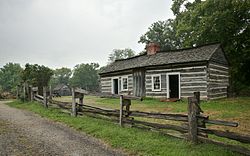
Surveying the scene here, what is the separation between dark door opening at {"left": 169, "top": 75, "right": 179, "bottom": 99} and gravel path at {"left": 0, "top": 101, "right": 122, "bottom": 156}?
39.4ft

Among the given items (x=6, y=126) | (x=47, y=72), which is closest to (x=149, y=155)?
(x=6, y=126)

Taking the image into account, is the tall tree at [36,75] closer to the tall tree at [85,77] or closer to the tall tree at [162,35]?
the tall tree at [162,35]

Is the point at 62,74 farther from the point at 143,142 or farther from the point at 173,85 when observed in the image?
the point at 143,142

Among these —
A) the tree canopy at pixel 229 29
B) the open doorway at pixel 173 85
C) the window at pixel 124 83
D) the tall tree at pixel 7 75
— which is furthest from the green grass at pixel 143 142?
the tall tree at pixel 7 75

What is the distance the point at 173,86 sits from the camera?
19.7 meters

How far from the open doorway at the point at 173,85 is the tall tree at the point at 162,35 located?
28.9m

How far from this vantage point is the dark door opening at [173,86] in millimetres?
19370

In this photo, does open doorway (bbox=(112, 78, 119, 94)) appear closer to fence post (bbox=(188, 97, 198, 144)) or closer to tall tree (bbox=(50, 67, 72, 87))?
fence post (bbox=(188, 97, 198, 144))

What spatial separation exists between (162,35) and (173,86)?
32171 mm

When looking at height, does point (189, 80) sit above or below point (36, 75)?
below

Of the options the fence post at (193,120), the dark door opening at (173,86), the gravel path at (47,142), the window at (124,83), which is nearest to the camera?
the gravel path at (47,142)

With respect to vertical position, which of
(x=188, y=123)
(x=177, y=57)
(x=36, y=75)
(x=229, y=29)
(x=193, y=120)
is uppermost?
(x=229, y=29)

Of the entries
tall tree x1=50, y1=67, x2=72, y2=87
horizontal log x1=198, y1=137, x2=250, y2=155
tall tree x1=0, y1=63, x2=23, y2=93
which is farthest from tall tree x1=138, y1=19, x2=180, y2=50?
tall tree x1=50, y1=67, x2=72, y2=87

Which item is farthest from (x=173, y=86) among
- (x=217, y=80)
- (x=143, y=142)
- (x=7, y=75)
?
(x=7, y=75)
